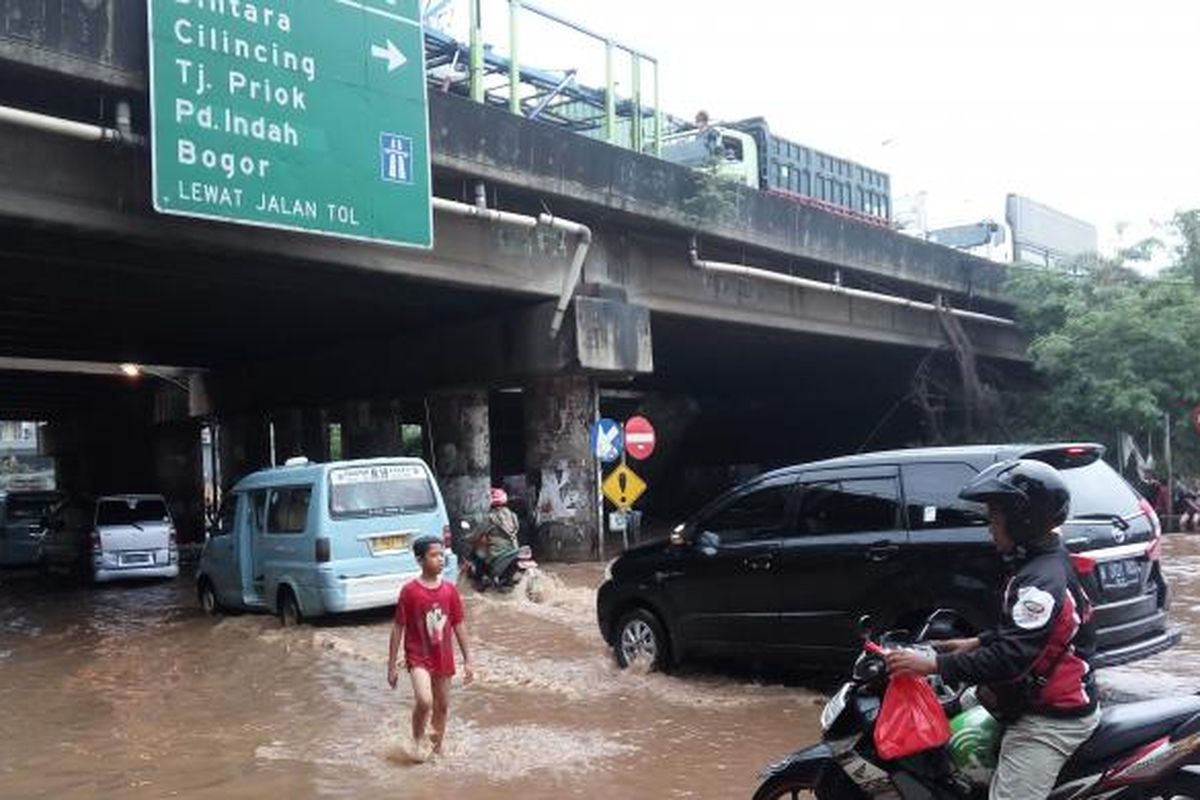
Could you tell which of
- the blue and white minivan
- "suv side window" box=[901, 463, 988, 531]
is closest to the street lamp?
the blue and white minivan

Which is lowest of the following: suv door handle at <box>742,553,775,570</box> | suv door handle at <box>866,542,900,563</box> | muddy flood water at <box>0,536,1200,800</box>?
muddy flood water at <box>0,536,1200,800</box>

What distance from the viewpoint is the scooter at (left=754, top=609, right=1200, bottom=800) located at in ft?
11.8

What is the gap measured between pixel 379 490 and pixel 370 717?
15.1 feet

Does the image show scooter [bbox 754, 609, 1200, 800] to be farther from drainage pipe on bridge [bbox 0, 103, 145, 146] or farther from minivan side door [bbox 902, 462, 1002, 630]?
drainage pipe on bridge [bbox 0, 103, 145, 146]

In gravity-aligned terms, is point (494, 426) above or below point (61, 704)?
above

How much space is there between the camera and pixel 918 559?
7.48 metres

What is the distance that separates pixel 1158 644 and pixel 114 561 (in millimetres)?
17341

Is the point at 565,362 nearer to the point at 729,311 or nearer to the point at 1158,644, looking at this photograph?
the point at 729,311

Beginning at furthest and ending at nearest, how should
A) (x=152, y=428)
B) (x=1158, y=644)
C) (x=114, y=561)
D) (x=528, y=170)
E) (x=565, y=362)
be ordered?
(x=152, y=428), (x=114, y=561), (x=565, y=362), (x=528, y=170), (x=1158, y=644)

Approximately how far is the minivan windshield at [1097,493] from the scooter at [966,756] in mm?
3392

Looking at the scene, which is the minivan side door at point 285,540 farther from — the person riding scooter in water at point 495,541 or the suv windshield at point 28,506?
the suv windshield at point 28,506

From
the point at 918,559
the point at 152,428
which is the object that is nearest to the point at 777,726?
the point at 918,559

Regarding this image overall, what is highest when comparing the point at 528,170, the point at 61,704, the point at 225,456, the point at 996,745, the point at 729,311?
the point at 528,170

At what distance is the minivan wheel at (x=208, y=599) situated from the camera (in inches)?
581
